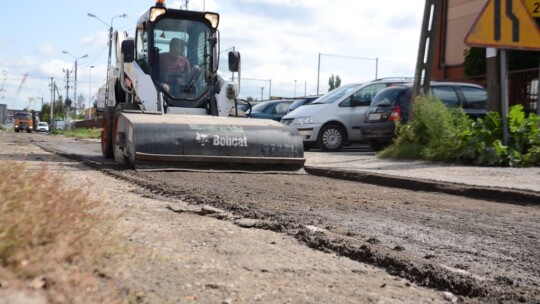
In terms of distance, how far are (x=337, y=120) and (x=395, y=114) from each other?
7.75ft

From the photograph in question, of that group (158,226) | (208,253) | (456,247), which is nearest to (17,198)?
(208,253)

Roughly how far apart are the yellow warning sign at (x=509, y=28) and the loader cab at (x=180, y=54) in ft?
16.9

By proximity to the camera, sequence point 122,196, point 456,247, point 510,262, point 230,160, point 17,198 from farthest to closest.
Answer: point 230,160 < point 122,196 < point 456,247 < point 510,262 < point 17,198

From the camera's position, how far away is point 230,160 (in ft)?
34.7

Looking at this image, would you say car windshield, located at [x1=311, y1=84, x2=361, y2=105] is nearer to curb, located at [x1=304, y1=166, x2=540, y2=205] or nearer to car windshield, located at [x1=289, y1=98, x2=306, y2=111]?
car windshield, located at [x1=289, y1=98, x2=306, y2=111]

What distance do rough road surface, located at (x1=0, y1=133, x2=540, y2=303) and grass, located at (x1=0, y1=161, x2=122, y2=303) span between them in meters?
0.21

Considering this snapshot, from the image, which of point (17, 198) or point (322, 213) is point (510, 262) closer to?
point (322, 213)

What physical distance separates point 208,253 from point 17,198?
130 cm

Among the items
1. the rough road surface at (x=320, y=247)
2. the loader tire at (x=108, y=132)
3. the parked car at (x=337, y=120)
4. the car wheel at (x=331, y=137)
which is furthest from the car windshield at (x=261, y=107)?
the rough road surface at (x=320, y=247)

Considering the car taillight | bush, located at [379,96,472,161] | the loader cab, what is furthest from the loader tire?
the car taillight

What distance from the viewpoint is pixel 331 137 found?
1738 cm

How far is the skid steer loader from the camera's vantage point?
10.3 meters

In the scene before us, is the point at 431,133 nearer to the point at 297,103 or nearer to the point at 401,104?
the point at 401,104

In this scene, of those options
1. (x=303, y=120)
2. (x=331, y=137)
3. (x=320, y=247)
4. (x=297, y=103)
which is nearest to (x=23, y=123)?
(x=297, y=103)
